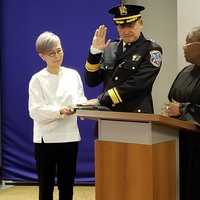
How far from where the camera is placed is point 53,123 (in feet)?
10.3

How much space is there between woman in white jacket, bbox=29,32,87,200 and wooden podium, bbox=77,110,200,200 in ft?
2.81

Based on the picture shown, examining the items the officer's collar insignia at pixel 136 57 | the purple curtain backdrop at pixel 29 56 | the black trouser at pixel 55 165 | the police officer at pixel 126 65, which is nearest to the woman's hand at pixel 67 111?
the black trouser at pixel 55 165

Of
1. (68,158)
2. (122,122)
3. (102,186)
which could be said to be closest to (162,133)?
(122,122)

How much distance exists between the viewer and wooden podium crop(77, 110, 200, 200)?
82.4 inches

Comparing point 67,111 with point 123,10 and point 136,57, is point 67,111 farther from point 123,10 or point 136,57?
point 123,10

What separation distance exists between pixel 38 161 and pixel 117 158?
3.62 ft

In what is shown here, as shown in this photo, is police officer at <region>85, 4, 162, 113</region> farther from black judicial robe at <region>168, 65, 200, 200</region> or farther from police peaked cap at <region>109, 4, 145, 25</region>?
black judicial robe at <region>168, 65, 200, 200</region>

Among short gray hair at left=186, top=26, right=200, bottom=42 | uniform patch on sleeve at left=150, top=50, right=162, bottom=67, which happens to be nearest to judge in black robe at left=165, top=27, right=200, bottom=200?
short gray hair at left=186, top=26, right=200, bottom=42

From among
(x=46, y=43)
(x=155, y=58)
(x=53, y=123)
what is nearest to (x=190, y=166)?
(x=155, y=58)

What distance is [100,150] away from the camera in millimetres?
2271

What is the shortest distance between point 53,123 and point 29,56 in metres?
1.76

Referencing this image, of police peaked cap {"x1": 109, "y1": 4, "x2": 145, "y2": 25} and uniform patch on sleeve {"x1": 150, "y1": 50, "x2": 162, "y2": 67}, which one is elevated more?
police peaked cap {"x1": 109, "y1": 4, "x2": 145, "y2": 25}

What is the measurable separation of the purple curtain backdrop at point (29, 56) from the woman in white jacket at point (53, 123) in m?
1.40

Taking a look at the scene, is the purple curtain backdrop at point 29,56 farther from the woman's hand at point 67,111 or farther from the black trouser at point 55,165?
the woman's hand at point 67,111
